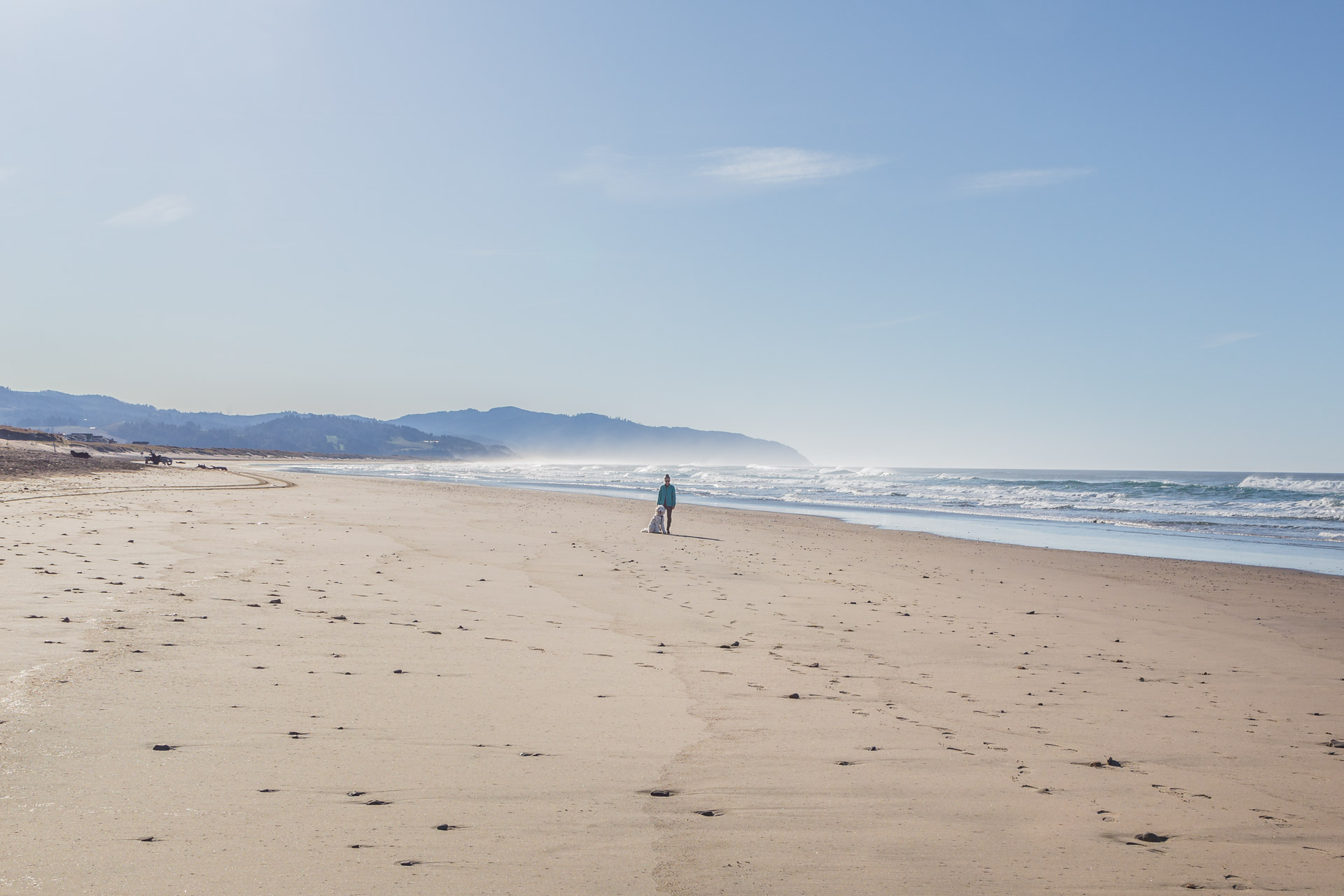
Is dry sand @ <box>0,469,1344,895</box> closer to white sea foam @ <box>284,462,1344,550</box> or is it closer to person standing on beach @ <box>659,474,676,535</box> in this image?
person standing on beach @ <box>659,474,676,535</box>

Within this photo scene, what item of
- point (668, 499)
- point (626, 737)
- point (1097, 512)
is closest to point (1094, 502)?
point (1097, 512)

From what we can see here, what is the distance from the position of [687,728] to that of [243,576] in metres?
6.57

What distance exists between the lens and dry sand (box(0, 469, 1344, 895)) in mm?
3059

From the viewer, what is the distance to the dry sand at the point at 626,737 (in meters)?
3.06

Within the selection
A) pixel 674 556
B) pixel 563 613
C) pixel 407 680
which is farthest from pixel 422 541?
pixel 407 680

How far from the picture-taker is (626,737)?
4.52 metres

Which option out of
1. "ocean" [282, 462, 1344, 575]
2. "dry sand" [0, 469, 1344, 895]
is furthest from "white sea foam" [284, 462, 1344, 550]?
"dry sand" [0, 469, 1344, 895]

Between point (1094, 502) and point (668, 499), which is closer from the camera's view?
point (668, 499)

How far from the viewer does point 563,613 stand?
8.23 metres

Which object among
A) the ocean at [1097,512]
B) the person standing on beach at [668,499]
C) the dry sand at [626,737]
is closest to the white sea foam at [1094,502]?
the ocean at [1097,512]

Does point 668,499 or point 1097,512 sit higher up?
point 668,499

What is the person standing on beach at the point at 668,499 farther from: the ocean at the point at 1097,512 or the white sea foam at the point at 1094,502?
the white sea foam at the point at 1094,502

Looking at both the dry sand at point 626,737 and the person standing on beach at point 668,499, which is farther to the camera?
the person standing on beach at point 668,499

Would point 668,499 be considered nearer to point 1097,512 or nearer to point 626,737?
point 626,737
